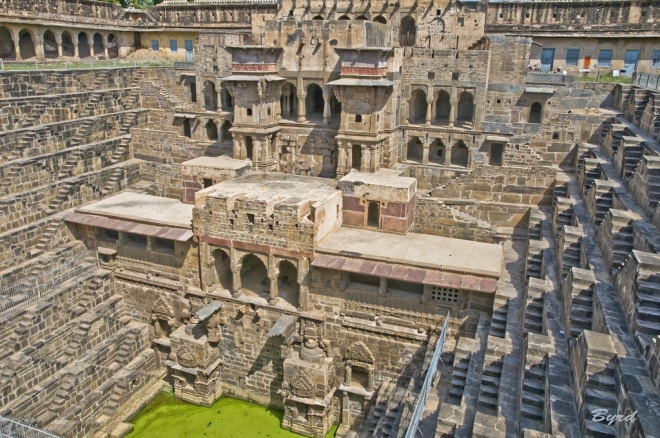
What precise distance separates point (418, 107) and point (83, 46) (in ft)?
84.6

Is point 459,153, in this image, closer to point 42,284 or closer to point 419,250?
point 419,250

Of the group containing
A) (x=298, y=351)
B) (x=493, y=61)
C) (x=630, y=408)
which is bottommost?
(x=298, y=351)

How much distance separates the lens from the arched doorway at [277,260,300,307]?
19.1 meters

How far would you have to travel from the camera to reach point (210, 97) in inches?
1111

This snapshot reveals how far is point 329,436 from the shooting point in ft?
58.5

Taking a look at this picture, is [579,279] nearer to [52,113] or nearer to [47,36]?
[52,113]

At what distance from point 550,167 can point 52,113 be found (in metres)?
21.8

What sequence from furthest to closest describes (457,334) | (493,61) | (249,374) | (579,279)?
(493,61) < (249,374) < (457,334) < (579,279)

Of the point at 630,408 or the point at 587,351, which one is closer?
the point at 630,408

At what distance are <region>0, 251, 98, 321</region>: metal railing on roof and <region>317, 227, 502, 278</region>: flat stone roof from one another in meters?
9.95

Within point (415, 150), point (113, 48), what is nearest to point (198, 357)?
point (415, 150)

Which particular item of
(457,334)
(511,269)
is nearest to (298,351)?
(457,334)

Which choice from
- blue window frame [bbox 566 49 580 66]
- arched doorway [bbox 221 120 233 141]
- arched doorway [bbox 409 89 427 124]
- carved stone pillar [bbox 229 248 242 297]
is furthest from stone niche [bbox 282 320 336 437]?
blue window frame [bbox 566 49 580 66]

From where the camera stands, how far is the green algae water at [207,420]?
1759 centimetres
